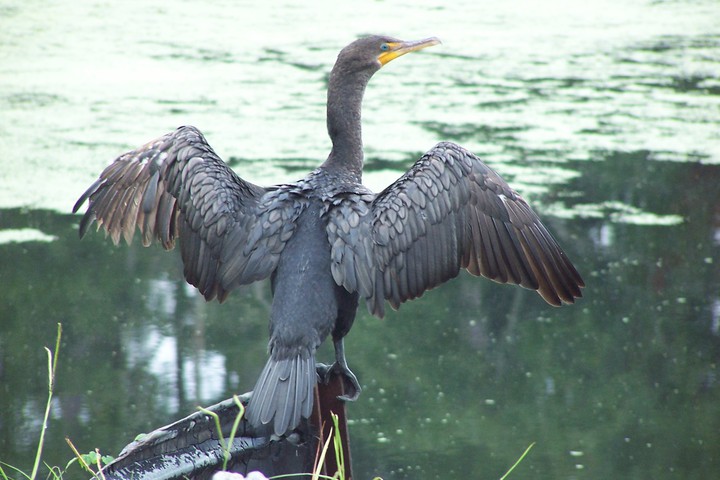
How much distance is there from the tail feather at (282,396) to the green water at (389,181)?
4.88ft

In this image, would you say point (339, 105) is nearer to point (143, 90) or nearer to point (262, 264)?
point (262, 264)

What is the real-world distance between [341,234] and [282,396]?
0.59 metres

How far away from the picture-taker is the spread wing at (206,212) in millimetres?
3072

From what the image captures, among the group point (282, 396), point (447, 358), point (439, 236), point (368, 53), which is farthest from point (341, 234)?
point (447, 358)

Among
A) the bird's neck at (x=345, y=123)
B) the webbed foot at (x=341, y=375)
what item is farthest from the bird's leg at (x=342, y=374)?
the bird's neck at (x=345, y=123)

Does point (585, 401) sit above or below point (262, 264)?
below

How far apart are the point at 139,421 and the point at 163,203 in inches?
55.4

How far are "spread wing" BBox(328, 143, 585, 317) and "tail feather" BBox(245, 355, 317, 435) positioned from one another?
331mm

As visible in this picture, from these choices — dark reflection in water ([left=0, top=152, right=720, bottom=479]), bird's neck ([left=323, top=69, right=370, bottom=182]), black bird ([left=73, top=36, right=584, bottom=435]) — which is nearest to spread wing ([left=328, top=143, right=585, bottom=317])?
black bird ([left=73, top=36, right=584, bottom=435])

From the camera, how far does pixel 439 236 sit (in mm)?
3121

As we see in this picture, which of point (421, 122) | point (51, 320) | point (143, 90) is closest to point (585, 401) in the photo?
point (51, 320)

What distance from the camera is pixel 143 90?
27.0ft

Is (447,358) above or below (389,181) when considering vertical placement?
below

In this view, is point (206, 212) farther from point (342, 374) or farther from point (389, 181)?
point (389, 181)
